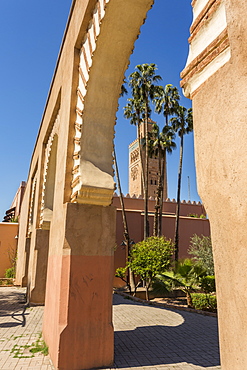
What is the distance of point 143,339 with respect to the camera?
5.11 meters

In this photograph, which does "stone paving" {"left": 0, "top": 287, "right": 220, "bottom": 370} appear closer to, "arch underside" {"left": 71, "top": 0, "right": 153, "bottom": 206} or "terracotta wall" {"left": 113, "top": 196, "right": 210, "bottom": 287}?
"arch underside" {"left": 71, "top": 0, "right": 153, "bottom": 206}

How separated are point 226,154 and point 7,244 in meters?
19.2

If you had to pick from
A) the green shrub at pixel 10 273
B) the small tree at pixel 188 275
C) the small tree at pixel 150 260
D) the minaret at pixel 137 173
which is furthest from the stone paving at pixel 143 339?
the minaret at pixel 137 173

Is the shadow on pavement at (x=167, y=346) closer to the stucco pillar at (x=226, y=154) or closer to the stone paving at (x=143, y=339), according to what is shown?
the stone paving at (x=143, y=339)

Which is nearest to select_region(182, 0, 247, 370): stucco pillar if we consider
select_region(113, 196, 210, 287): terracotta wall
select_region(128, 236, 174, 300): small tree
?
select_region(128, 236, 174, 300): small tree

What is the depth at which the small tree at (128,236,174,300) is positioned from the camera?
36.4 feet

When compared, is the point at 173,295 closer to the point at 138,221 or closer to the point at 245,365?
the point at 138,221

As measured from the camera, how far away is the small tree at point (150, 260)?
11086 mm

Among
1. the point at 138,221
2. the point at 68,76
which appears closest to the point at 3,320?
the point at 68,76

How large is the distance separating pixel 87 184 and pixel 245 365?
3.19 m

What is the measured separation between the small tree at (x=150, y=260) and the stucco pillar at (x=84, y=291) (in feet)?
23.9

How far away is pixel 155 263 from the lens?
36.6ft

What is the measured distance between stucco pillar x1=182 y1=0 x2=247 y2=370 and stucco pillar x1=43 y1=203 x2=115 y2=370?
9.50 feet

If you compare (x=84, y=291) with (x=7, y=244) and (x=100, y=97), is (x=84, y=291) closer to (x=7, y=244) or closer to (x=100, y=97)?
(x=100, y=97)
